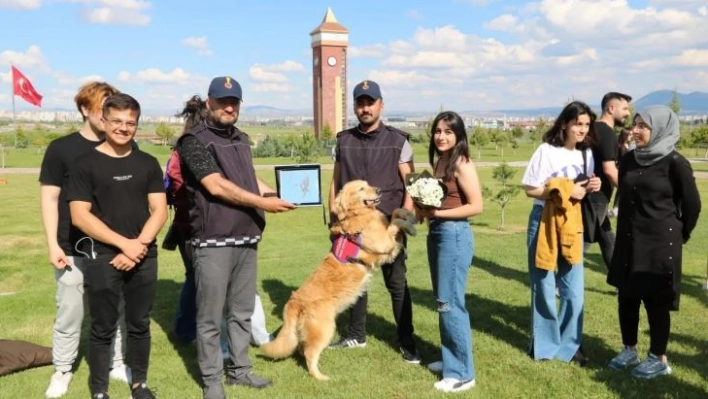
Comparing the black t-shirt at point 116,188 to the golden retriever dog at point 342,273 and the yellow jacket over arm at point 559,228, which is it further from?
the yellow jacket over arm at point 559,228

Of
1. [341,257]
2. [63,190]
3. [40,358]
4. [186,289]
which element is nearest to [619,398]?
[341,257]

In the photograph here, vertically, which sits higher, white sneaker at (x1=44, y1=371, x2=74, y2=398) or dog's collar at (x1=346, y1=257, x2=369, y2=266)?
dog's collar at (x1=346, y1=257, x2=369, y2=266)

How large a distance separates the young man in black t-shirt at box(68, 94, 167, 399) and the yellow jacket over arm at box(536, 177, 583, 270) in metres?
2.99

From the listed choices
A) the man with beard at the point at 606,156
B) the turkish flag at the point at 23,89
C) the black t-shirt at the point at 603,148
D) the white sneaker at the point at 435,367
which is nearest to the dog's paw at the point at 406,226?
the white sneaker at the point at 435,367

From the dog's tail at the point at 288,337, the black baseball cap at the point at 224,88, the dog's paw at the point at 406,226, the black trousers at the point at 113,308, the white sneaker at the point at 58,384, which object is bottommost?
the white sneaker at the point at 58,384

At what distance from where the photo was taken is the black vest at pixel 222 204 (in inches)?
152

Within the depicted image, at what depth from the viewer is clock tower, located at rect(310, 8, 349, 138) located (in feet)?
246

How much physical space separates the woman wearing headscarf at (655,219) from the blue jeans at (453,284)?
129 cm

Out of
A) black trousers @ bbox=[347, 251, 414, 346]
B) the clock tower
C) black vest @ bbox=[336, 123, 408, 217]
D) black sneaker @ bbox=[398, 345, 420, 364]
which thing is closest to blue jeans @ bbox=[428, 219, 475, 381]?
black sneaker @ bbox=[398, 345, 420, 364]

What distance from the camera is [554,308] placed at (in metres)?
4.61

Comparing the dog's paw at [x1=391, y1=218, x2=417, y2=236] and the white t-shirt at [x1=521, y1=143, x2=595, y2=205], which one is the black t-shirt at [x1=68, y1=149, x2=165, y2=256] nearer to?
the dog's paw at [x1=391, y1=218, x2=417, y2=236]

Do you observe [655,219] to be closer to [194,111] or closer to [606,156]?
[606,156]

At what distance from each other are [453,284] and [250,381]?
1771 mm

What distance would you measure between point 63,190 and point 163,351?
1.92 meters
